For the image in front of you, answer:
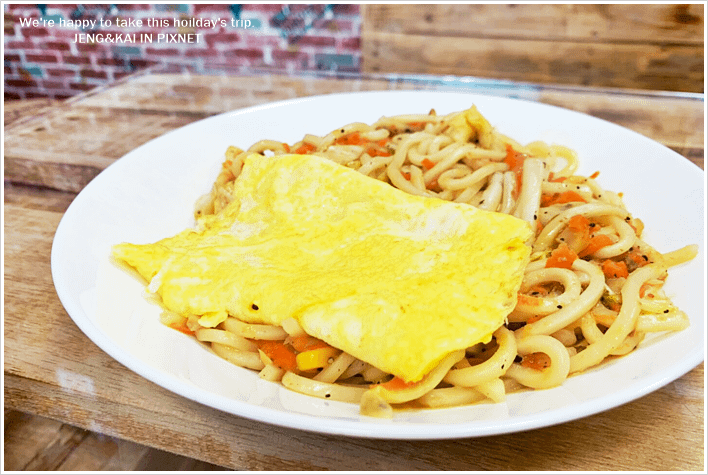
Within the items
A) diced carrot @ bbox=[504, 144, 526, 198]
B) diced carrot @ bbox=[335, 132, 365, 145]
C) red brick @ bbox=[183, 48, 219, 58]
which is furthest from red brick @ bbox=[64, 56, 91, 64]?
diced carrot @ bbox=[504, 144, 526, 198]

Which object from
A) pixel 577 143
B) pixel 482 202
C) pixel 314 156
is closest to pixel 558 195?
pixel 482 202

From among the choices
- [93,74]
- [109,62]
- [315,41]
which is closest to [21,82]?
[93,74]

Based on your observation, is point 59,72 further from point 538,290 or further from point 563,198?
point 538,290

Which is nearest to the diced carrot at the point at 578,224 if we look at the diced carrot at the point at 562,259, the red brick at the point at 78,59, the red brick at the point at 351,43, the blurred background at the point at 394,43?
the diced carrot at the point at 562,259

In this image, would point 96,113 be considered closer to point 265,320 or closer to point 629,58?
point 265,320

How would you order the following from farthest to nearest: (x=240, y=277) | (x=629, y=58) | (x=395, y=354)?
(x=629, y=58)
(x=240, y=277)
(x=395, y=354)
